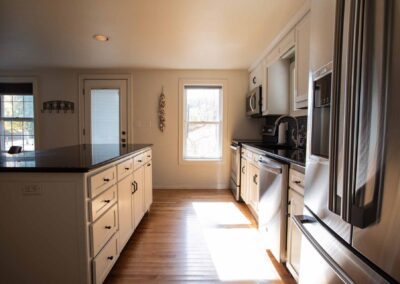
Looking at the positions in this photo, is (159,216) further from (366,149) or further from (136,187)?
(366,149)

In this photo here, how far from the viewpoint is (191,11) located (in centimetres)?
212

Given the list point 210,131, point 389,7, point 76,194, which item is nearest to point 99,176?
point 76,194

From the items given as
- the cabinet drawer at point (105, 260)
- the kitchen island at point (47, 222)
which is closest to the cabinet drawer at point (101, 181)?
the kitchen island at point (47, 222)

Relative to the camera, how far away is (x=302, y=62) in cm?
210

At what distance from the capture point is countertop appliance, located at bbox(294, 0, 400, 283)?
1.89 feet

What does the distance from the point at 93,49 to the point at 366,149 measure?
136 inches

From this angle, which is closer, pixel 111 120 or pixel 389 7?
pixel 389 7

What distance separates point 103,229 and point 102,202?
0.19 meters

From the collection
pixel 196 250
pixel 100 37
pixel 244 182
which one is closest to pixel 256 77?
pixel 244 182

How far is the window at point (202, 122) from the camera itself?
4.21m

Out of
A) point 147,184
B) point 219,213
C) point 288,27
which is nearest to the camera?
point 288,27

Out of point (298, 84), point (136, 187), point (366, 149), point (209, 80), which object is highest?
point (209, 80)

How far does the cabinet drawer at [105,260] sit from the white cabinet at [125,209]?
0.45 ft

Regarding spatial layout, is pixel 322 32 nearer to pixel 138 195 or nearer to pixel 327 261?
pixel 327 261
